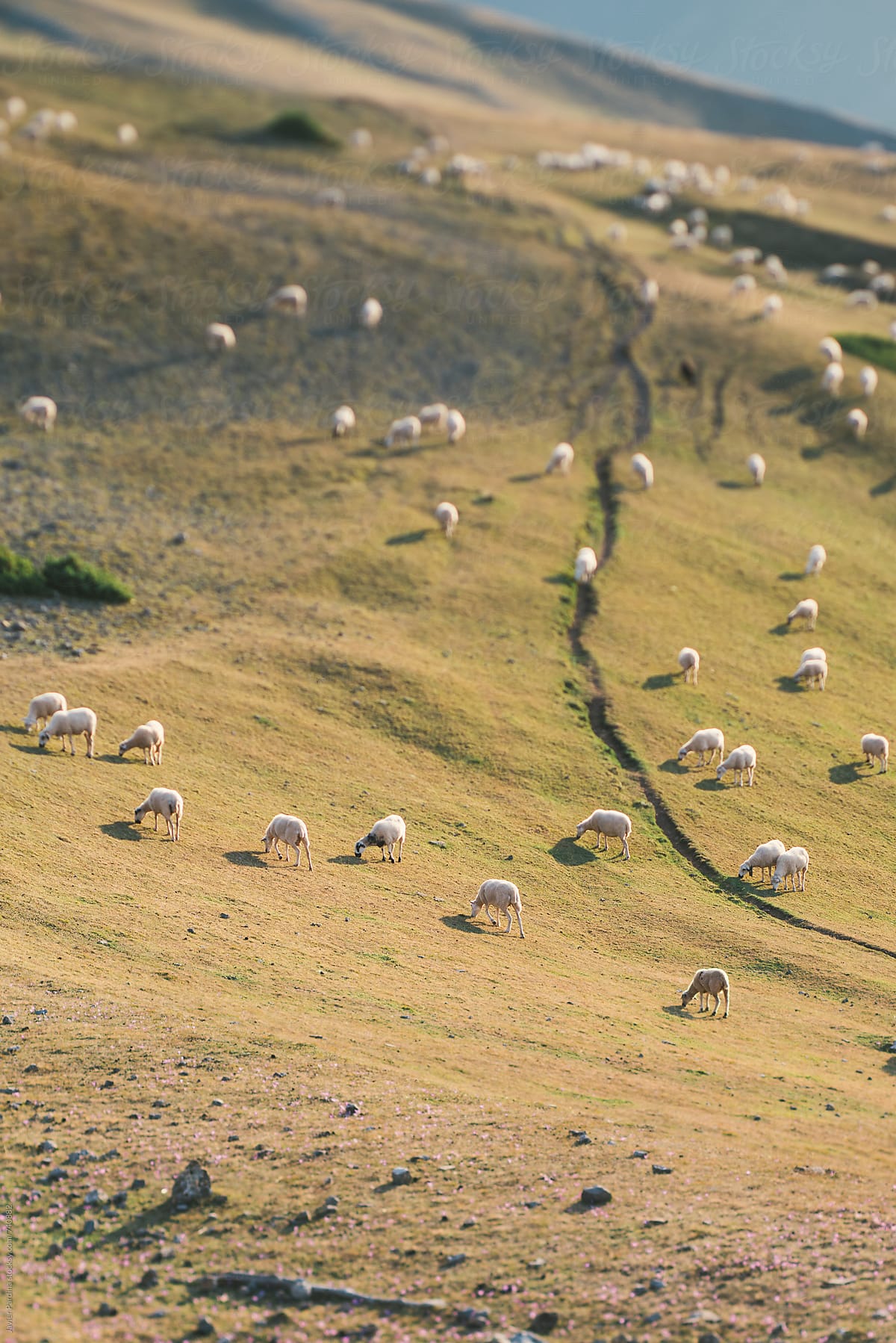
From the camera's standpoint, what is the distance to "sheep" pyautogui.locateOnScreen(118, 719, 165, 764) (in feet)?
106

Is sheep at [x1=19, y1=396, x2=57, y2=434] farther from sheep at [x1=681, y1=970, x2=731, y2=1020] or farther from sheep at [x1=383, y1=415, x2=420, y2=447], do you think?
sheep at [x1=681, y1=970, x2=731, y2=1020]

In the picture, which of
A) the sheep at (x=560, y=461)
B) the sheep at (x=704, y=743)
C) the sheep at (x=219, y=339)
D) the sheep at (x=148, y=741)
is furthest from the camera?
the sheep at (x=219, y=339)

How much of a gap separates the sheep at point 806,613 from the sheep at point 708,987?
2480cm

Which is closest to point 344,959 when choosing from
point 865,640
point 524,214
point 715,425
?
point 865,640

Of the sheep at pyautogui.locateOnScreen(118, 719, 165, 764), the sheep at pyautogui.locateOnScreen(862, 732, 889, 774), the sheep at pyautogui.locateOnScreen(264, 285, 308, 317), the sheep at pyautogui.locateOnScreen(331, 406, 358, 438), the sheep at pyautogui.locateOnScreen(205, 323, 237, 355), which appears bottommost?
the sheep at pyautogui.locateOnScreen(118, 719, 165, 764)

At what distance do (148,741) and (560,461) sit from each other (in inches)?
1164

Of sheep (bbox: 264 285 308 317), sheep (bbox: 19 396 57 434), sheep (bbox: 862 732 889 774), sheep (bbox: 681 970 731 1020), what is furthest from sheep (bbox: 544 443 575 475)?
sheep (bbox: 681 970 731 1020)

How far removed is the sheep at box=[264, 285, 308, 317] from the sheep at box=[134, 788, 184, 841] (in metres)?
43.6

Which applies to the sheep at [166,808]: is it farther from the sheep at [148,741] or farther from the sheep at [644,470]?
the sheep at [644,470]

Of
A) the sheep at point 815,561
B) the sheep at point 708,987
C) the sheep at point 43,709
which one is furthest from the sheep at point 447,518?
the sheep at point 708,987

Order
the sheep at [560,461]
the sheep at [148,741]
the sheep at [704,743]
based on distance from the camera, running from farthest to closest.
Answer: the sheep at [560,461] → the sheep at [704,743] → the sheep at [148,741]

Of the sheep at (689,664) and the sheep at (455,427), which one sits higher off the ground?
the sheep at (455,427)

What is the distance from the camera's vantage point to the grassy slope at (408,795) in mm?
15672

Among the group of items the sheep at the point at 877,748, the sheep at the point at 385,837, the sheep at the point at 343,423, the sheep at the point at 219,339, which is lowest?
the sheep at the point at 385,837
